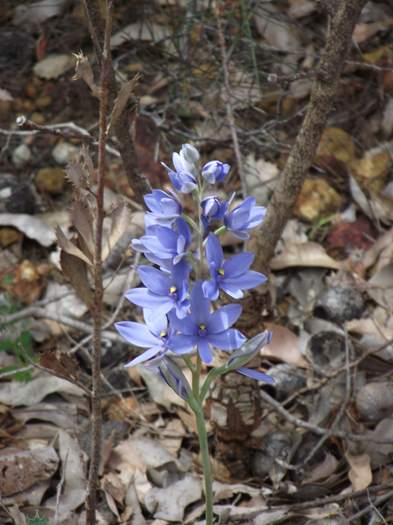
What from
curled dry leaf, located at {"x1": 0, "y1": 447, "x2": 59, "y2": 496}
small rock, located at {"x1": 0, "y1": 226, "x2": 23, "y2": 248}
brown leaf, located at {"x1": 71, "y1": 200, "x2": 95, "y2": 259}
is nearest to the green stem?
brown leaf, located at {"x1": 71, "y1": 200, "x2": 95, "y2": 259}

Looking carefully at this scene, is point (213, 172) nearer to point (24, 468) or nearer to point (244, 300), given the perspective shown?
point (244, 300)

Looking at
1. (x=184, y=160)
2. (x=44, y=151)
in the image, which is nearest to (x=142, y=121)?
(x=44, y=151)

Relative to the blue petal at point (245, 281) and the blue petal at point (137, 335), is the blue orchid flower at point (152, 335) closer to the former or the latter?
the blue petal at point (137, 335)

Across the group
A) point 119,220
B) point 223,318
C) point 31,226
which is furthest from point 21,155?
point 223,318

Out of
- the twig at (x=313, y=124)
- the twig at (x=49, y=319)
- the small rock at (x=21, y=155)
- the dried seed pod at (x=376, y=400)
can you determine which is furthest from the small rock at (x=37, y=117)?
the dried seed pod at (x=376, y=400)

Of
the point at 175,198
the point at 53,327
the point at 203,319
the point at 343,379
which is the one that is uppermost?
the point at 175,198

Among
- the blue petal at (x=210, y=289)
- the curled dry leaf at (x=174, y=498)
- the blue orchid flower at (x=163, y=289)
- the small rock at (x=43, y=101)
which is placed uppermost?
the blue petal at (x=210, y=289)

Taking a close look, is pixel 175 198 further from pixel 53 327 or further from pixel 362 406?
pixel 53 327
